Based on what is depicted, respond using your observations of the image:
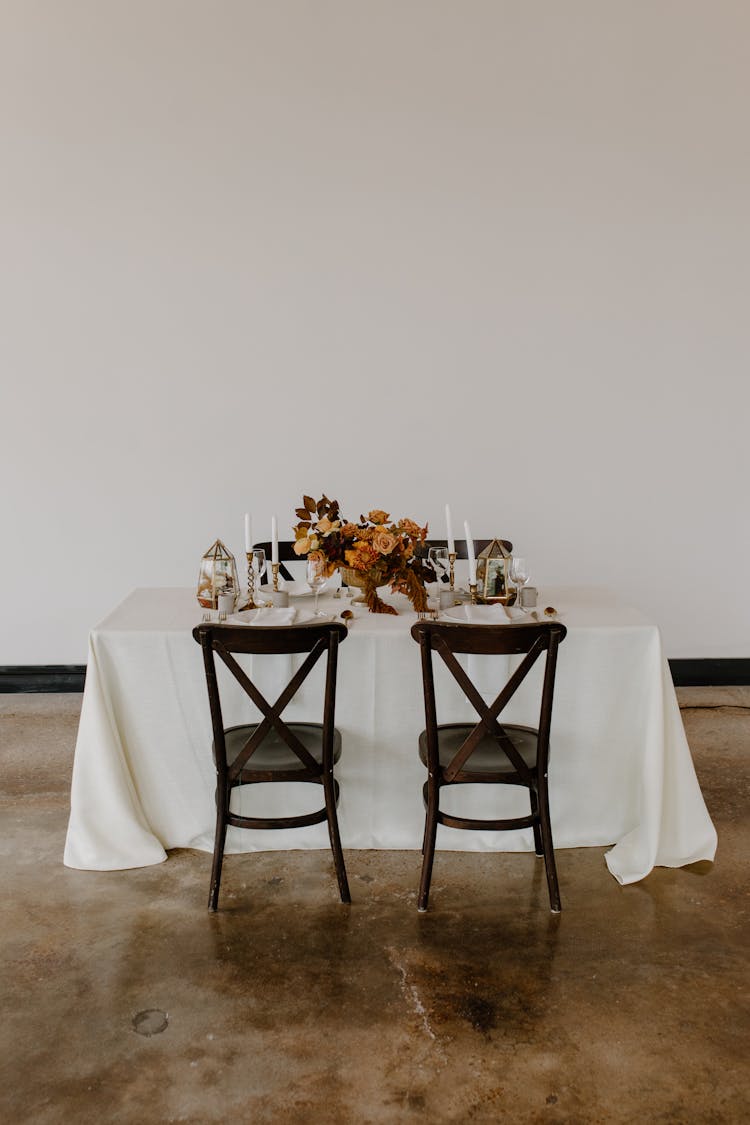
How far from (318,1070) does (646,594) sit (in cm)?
345

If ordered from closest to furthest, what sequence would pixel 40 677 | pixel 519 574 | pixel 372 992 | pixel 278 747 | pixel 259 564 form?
1. pixel 372 992
2. pixel 278 747
3. pixel 519 574
4. pixel 259 564
5. pixel 40 677

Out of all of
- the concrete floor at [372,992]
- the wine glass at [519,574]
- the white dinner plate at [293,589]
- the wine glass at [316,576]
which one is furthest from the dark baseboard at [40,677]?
the wine glass at [519,574]

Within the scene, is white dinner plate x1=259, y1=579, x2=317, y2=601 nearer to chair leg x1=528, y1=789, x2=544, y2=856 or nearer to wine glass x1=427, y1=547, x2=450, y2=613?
wine glass x1=427, y1=547, x2=450, y2=613

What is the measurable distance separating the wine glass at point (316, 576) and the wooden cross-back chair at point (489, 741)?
1.99ft

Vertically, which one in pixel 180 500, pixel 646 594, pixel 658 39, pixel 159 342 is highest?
pixel 658 39

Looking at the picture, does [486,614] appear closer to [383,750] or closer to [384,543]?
[384,543]

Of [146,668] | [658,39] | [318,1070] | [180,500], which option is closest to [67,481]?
[180,500]

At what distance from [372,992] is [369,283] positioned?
346 centimetres

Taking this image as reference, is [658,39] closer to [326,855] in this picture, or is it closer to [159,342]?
[159,342]

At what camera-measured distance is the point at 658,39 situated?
14.9 feet

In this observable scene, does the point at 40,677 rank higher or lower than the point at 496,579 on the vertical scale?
lower

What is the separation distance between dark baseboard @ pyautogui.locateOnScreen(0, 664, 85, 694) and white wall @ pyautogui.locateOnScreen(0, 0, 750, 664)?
0.27 feet

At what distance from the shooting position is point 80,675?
4.92m

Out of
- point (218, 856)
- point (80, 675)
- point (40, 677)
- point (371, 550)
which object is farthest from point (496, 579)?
point (40, 677)
